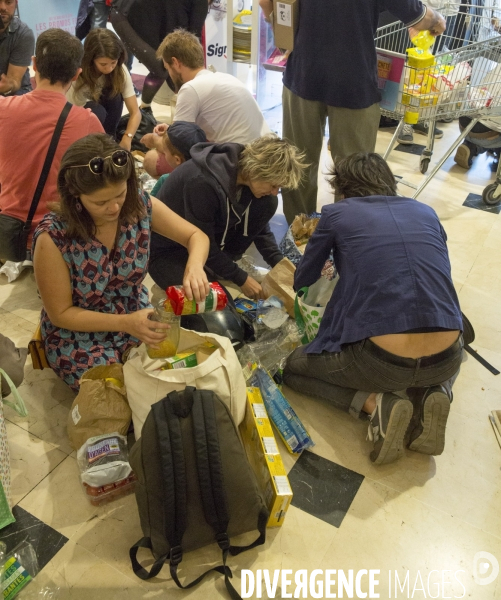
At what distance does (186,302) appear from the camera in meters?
1.99

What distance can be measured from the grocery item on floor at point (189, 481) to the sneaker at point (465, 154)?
332 cm

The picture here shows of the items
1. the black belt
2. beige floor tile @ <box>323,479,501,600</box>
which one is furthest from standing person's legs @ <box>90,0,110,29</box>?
beige floor tile @ <box>323,479,501,600</box>

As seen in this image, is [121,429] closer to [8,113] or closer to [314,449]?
[314,449]

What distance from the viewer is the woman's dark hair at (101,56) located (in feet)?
11.4

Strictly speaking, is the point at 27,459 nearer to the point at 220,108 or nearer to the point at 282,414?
the point at 282,414

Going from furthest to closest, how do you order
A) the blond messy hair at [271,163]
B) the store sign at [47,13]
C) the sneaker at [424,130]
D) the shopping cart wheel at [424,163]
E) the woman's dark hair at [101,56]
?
the store sign at [47,13]
the sneaker at [424,130]
the shopping cart wheel at [424,163]
the woman's dark hair at [101,56]
the blond messy hair at [271,163]

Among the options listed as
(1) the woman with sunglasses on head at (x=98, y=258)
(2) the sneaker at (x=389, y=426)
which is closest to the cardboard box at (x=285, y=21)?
(1) the woman with sunglasses on head at (x=98, y=258)

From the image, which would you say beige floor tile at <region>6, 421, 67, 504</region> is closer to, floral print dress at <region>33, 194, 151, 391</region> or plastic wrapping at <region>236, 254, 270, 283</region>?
floral print dress at <region>33, 194, 151, 391</region>

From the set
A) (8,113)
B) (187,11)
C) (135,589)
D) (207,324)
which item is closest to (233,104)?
(8,113)

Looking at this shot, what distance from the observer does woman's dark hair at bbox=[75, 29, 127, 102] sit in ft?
11.4

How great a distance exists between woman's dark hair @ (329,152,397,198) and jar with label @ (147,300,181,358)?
0.91 m

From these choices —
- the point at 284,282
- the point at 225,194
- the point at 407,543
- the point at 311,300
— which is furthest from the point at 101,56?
the point at 407,543

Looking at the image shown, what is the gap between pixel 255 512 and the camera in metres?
1.82

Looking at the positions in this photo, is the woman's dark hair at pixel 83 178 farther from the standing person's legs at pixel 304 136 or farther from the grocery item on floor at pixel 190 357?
the standing person's legs at pixel 304 136
